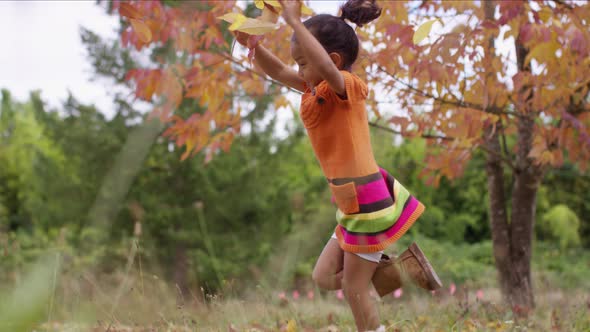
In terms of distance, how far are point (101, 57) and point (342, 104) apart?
22.6 ft

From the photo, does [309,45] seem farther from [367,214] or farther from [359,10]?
[367,214]

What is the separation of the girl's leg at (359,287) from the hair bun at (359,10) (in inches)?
34.3

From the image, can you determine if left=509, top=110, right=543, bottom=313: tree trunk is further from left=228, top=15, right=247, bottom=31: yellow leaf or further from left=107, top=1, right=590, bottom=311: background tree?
left=228, top=15, right=247, bottom=31: yellow leaf

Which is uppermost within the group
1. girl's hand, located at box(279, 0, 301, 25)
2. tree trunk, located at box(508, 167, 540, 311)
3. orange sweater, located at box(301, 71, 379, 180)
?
girl's hand, located at box(279, 0, 301, 25)

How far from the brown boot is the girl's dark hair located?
0.75m

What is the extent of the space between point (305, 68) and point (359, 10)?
30 centimetres

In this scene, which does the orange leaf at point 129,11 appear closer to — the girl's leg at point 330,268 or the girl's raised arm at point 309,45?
the girl's raised arm at point 309,45

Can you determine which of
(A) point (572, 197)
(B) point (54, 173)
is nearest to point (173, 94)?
(B) point (54, 173)

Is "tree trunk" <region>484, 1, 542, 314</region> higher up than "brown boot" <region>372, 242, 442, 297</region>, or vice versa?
"brown boot" <region>372, 242, 442, 297</region>

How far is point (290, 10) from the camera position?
1.63 m

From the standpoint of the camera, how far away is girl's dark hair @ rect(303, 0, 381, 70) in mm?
1937

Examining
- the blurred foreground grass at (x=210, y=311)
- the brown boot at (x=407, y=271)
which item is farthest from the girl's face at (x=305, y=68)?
the blurred foreground grass at (x=210, y=311)

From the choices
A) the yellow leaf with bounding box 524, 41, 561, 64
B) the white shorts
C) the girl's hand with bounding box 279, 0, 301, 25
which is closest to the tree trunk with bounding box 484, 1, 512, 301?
the yellow leaf with bounding box 524, 41, 561, 64

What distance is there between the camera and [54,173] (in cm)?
873
